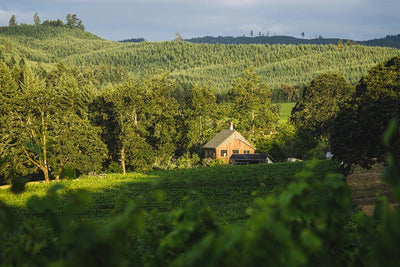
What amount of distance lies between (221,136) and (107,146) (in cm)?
1774

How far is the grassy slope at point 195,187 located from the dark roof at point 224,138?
965 centimetres

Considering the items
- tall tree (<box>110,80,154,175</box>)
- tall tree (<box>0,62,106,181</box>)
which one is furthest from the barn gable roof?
tall tree (<box>0,62,106,181</box>)

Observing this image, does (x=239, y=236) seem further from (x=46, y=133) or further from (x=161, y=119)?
(x=161, y=119)

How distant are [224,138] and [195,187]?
23.1m

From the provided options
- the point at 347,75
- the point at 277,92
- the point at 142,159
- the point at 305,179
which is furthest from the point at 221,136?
the point at 347,75

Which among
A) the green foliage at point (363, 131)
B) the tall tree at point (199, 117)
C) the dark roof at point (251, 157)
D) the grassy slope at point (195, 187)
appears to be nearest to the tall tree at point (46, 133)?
the grassy slope at point (195, 187)

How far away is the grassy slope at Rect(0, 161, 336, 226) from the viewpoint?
3659cm

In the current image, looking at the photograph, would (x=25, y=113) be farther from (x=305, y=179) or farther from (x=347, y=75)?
(x=347, y=75)

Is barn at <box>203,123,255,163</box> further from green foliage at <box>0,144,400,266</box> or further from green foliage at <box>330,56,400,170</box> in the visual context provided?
green foliage at <box>0,144,400,266</box>

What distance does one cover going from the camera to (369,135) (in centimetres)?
2822

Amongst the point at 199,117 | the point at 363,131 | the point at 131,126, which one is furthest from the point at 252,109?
the point at 363,131

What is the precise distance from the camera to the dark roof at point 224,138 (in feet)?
222

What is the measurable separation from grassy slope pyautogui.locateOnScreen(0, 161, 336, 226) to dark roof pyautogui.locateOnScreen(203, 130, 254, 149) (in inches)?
380

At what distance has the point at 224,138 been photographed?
68.2 meters
